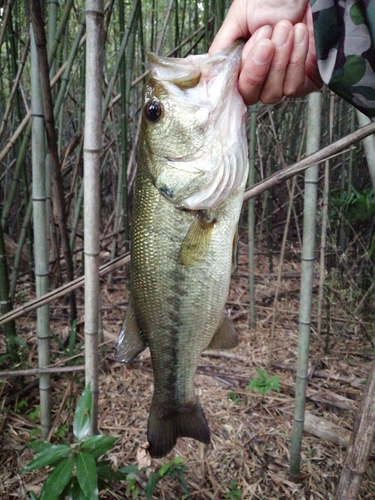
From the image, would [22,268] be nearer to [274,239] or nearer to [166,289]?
[274,239]

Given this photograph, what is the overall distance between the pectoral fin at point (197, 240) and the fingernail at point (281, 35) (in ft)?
1.33

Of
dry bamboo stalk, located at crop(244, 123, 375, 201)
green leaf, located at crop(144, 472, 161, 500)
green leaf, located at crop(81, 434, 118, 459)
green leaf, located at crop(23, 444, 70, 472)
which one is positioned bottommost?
green leaf, located at crop(144, 472, 161, 500)

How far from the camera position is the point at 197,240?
991 millimetres

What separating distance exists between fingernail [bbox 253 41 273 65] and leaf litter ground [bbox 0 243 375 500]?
114 centimetres

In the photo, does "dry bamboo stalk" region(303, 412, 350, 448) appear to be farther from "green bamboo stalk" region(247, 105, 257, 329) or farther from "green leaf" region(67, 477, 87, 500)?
"green leaf" region(67, 477, 87, 500)

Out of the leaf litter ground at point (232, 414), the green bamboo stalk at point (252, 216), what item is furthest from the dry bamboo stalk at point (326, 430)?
the green bamboo stalk at point (252, 216)

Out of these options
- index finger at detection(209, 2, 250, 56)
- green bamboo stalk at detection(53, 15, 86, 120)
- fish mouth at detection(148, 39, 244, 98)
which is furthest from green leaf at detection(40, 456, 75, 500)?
green bamboo stalk at detection(53, 15, 86, 120)

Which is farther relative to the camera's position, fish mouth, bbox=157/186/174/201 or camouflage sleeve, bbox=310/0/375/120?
fish mouth, bbox=157/186/174/201

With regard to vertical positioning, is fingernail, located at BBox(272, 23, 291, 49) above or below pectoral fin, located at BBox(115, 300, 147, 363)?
above

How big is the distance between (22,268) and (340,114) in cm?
338

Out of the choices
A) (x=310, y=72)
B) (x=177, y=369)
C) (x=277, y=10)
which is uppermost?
(x=277, y=10)

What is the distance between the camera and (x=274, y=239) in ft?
15.2

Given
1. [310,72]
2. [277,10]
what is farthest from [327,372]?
[277,10]

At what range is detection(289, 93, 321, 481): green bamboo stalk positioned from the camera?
4.97ft
